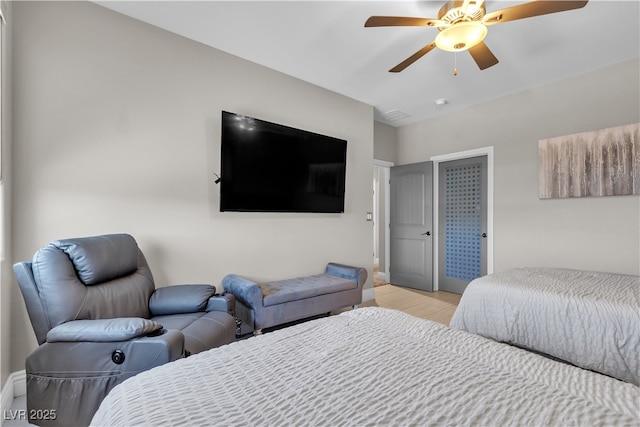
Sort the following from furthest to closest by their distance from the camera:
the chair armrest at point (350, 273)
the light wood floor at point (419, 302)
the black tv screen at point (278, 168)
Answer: the light wood floor at point (419, 302) < the chair armrest at point (350, 273) < the black tv screen at point (278, 168)

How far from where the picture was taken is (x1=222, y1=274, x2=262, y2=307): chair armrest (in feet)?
8.21

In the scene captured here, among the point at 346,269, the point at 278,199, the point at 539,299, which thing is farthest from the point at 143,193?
the point at 539,299

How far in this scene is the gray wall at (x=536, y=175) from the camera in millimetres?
2951

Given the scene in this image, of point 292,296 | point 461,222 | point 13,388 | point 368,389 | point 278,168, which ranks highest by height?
point 278,168

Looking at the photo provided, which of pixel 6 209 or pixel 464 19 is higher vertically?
pixel 464 19

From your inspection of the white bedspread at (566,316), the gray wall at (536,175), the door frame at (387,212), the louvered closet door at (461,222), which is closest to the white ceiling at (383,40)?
the gray wall at (536,175)

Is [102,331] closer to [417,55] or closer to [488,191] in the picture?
[417,55]

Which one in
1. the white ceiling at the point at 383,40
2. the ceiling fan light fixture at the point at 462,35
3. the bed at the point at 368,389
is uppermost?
the white ceiling at the point at 383,40

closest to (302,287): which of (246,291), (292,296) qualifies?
(292,296)

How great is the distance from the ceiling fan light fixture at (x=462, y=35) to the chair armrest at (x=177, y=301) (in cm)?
250

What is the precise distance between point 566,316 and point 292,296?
2.09m

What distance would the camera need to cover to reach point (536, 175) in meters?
3.53

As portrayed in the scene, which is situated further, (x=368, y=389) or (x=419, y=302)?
(x=419, y=302)

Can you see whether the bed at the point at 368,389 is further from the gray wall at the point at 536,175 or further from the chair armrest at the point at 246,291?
the gray wall at the point at 536,175
